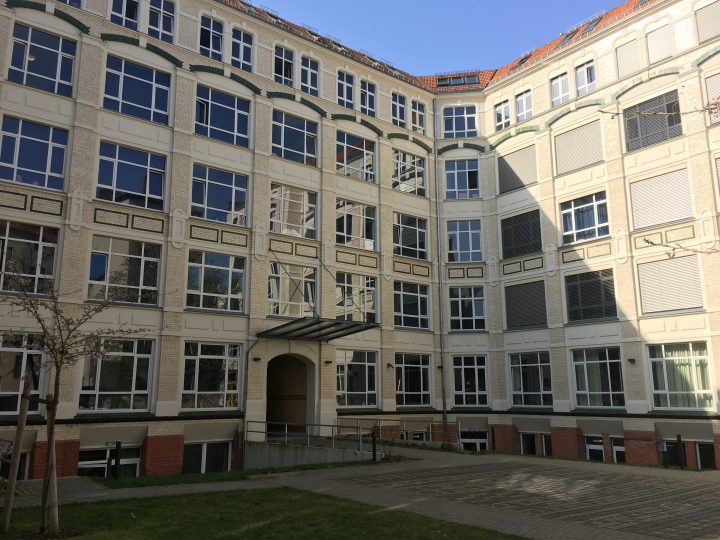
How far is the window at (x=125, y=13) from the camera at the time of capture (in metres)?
21.8

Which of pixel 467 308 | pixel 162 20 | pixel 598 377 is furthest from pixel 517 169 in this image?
pixel 162 20

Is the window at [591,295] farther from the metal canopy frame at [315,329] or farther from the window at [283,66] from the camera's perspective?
the window at [283,66]

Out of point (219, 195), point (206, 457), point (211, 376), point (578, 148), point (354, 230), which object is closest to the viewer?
point (206, 457)

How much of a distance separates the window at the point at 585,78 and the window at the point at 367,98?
921 cm

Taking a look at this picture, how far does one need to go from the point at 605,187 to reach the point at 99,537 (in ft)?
73.4

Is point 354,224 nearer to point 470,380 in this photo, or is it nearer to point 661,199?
point 470,380

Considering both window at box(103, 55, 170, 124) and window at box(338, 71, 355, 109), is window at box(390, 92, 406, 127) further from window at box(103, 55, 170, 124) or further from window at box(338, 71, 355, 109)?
window at box(103, 55, 170, 124)

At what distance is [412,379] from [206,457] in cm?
1025

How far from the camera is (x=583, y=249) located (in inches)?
998

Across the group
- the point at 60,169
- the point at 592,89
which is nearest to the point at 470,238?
the point at 592,89

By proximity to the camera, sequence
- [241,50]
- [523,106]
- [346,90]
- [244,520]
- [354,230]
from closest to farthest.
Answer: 1. [244,520]
2. [241,50]
3. [354,230]
4. [346,90]
5. [523,106]

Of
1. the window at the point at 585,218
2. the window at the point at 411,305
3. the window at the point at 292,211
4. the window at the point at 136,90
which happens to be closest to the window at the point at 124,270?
the window at the point at 136,90

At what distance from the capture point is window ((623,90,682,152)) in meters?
23.2

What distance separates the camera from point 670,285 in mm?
22500
